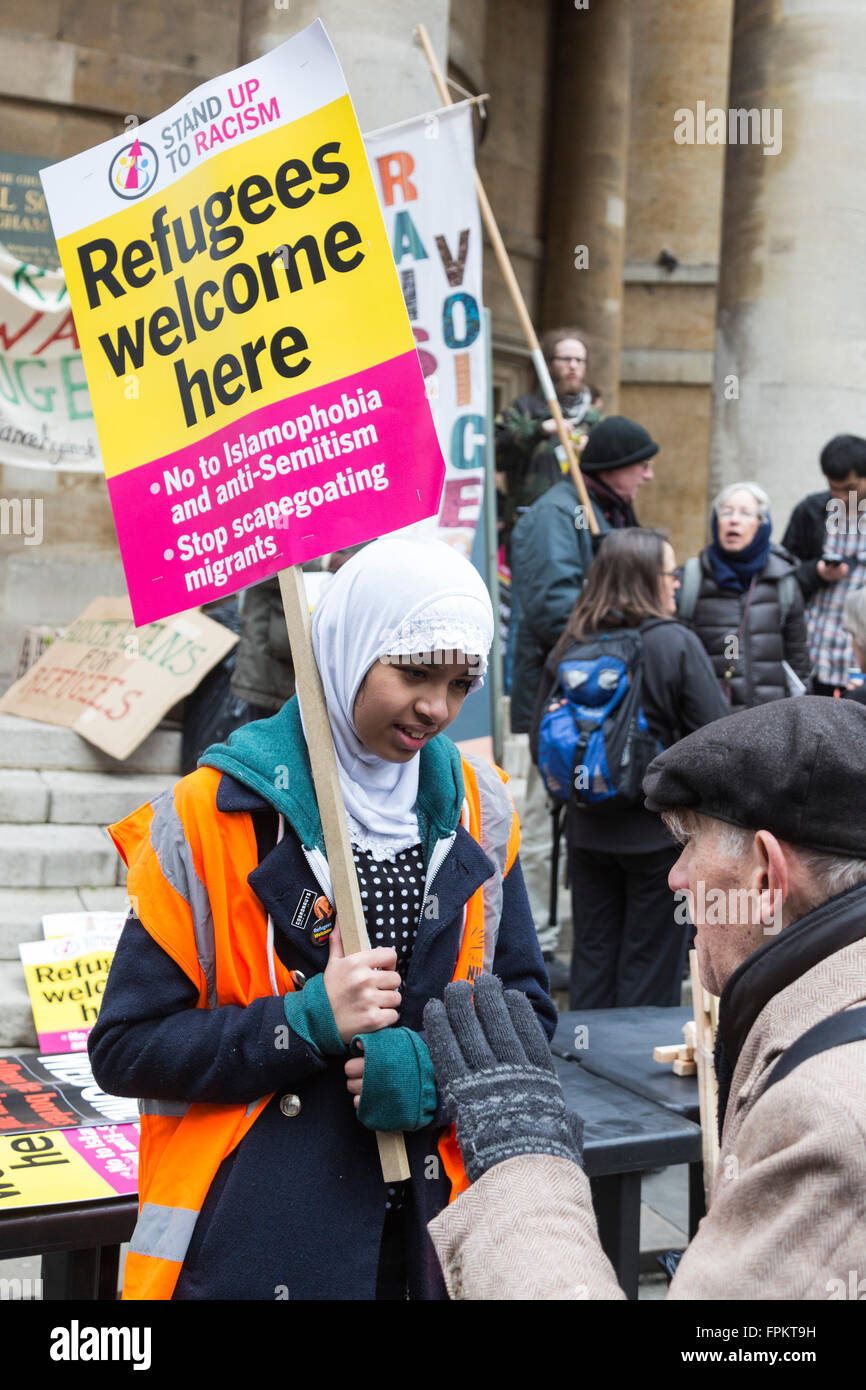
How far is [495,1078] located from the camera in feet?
5.65

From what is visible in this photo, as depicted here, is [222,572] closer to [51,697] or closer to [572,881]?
[572,881]

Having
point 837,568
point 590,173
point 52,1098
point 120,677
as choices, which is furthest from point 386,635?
point 590,173

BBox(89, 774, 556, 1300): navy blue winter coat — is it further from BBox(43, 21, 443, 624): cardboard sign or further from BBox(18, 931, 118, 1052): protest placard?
BBox(18, 931, 118, 1052): protest placard

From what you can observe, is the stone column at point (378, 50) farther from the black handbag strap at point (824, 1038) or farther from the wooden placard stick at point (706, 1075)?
the black handbag strap at point (824, 1038)

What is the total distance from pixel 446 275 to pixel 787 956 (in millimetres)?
4213

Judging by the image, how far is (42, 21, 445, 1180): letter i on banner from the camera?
216cm

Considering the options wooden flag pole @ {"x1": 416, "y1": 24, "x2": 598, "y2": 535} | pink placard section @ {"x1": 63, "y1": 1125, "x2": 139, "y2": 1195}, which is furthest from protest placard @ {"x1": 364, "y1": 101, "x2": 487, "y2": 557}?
pink placard section @ {"x1": 63, "y1": 1125, "x2": 139, "y2": 1195}

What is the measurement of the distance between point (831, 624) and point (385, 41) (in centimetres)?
343

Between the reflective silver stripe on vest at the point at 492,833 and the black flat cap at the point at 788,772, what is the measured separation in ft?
1.93

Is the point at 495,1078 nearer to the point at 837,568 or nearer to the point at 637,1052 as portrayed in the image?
the point at 637,1052

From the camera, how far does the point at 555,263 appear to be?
1477cm

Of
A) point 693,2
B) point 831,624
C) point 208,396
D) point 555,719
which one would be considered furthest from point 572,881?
point 693,2

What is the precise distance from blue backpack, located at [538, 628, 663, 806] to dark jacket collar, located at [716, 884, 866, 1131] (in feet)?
10.4

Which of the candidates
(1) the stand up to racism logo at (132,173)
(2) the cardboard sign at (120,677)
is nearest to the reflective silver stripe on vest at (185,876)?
(1) the stand up to racism logo at (132,173)
